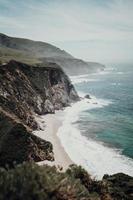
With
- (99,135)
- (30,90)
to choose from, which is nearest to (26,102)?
(30,90)

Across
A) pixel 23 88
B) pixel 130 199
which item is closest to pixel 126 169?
pixel 130 199

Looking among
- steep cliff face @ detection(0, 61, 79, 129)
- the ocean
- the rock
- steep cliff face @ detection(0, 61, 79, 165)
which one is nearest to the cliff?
the rock

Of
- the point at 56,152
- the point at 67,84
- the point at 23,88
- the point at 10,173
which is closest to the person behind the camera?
the point at 10,173

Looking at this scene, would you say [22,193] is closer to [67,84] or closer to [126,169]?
[126,169]

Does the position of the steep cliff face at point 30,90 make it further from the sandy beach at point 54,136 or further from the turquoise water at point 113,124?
the turquoise water at point 113,124

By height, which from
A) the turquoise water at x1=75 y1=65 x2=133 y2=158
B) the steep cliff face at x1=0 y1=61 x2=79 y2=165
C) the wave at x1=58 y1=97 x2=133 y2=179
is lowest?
the wave at x1=58 y1=97 x2=133 y2=179

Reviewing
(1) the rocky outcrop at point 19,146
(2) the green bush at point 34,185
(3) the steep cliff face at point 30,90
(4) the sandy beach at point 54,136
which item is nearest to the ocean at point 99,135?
(4) the sandy beach at point 54,136

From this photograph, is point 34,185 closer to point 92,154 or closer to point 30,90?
point 92,154

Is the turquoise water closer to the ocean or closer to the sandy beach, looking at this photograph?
the ocean
